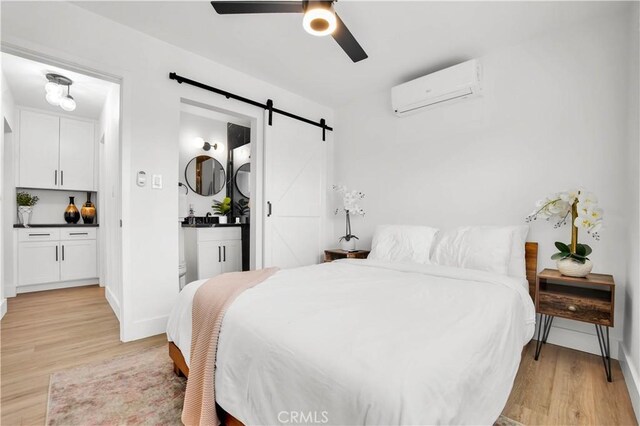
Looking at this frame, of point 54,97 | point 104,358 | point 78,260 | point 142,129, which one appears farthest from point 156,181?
point 78,260

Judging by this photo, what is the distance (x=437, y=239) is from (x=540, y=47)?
76.2 inches

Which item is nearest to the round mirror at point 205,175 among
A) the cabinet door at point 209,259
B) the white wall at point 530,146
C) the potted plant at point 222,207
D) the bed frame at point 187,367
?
the potted plant at point 222,207

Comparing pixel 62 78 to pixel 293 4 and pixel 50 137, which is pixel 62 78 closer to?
pixel 50 137

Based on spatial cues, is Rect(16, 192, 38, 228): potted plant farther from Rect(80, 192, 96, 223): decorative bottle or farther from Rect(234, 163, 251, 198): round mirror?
Rect(234, 163, 251, 198): round mirror

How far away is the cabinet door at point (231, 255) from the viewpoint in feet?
Result: 13.0

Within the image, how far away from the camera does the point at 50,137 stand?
14.5ft

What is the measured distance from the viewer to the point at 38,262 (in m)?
4.22

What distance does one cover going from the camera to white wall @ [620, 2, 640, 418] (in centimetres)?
179

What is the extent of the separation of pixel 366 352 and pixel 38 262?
5.28 meters

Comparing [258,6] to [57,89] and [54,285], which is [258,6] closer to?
[57,89]

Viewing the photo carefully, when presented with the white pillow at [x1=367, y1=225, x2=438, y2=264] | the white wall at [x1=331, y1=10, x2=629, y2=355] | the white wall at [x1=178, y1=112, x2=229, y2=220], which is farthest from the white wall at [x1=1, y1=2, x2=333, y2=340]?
the white wall at [x1=331, y1=10, x2=629, y2=355]

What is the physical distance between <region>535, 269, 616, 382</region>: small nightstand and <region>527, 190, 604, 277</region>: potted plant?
89mm

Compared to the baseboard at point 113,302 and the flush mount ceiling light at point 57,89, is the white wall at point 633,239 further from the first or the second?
the flush mount ceiling light at point 57,89

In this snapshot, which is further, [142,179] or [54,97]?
[54,97]
